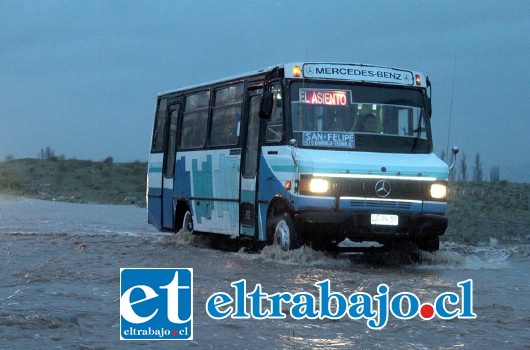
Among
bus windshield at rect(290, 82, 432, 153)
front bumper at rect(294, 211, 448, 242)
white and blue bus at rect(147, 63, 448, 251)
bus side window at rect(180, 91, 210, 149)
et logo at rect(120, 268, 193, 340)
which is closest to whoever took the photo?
et logo at rect(120, 268, 193, 340)

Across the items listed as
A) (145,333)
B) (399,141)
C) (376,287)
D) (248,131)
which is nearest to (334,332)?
(145,333)

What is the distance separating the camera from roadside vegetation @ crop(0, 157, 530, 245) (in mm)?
27600

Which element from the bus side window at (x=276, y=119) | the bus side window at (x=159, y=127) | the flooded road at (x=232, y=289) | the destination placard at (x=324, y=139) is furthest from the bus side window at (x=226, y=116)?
the bus side window at (x=159, y=127)

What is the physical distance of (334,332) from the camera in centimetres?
955

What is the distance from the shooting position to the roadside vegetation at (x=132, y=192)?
2760 cm

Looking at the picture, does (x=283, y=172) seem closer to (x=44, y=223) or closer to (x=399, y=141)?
(x=399, y=141)

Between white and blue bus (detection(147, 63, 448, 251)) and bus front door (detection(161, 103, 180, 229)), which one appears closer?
white and blue bus (detection(147, 63, 448, 251))

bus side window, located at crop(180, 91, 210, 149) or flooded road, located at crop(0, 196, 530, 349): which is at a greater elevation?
bus side window, located at crop(180, 91, 210, 149)

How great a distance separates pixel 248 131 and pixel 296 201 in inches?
108

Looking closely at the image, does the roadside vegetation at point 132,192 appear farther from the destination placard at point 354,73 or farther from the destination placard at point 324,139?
the destination placard at point 324,139

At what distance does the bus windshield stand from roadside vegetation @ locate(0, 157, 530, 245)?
6829 millimetres

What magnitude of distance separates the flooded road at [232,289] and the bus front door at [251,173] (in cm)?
58

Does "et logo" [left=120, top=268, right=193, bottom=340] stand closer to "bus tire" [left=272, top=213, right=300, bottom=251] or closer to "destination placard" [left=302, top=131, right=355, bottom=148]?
"bus tire" [left=272, top=213, right=300, bottom=251]

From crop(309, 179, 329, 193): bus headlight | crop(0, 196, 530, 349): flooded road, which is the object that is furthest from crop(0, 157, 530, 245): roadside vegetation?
crop(309, 179, 329, 193): bus headlight
